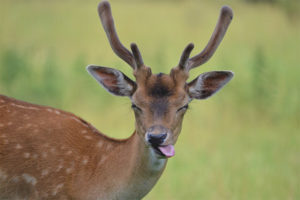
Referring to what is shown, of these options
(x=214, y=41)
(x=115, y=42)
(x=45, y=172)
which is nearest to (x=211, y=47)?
(x=214, y=41)

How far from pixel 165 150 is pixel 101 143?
1.00 meters

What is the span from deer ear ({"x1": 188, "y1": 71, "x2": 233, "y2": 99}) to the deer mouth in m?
0.70

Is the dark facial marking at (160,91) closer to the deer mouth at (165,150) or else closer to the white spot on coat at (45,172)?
the deer mouth at (165,150)

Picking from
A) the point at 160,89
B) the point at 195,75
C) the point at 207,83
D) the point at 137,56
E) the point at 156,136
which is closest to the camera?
the point at 156,136

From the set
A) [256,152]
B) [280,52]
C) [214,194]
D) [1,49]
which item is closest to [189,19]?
[280,52]

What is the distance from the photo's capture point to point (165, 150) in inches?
206

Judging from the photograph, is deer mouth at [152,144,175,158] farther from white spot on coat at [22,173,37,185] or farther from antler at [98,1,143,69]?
white spot on coat at [22,173,37,185]

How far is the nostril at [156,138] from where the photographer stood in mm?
5172

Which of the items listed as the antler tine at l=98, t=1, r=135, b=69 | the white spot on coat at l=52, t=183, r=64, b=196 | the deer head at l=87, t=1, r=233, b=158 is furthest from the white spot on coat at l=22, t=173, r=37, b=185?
the antler tine at l=98, t=1, r=135, b=69

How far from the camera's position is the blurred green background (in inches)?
343

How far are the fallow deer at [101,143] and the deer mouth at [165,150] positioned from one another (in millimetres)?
76

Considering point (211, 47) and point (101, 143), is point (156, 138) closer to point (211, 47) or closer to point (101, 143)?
point (101, 143)

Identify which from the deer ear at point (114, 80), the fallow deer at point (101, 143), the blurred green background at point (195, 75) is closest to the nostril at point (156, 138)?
the fallow deer at point (101, 143)

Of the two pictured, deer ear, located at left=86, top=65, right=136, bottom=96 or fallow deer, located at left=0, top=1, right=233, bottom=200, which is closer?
fallow deer, located at left=0, top=1, right=233, bottom=200
